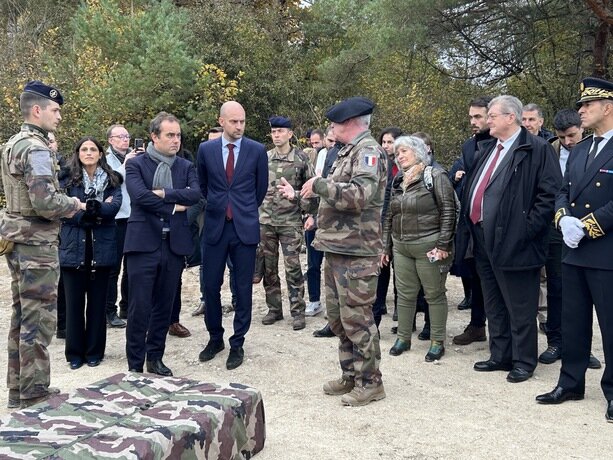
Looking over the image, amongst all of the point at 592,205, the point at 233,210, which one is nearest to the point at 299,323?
the point at 233,210

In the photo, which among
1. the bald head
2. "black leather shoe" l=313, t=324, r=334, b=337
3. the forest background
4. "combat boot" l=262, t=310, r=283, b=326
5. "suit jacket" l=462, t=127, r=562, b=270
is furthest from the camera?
the forest background

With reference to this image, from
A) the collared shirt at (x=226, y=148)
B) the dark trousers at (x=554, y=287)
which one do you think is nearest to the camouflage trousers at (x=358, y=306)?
the collared shirt at (x=226, y=148)

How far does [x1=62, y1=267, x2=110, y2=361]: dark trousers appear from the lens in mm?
5734

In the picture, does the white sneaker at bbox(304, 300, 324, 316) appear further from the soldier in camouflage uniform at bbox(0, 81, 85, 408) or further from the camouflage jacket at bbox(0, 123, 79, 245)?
the camouflage jacket at bbox(0, 123, 79, 245)

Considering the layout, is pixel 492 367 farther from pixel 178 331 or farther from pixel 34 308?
pixel 34 308

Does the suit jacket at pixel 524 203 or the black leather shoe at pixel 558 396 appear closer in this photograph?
the black leather shoe at pixel 558 396

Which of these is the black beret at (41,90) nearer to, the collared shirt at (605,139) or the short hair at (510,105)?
the short hair at (510,105)

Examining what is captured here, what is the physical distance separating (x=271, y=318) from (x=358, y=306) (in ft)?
8.57

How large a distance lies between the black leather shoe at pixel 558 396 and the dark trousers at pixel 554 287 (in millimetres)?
1109

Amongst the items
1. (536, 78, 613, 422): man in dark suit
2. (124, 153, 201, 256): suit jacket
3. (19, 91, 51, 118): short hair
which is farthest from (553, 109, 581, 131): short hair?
(19, 91, 51, 118): short hair

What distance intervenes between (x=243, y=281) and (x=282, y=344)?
94cm

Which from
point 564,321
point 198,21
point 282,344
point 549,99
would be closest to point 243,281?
point 282,344

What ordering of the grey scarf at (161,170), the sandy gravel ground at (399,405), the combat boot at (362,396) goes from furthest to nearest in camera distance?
→ the grey scarf at (161,170) → the combat boot at (362,396) → the sandy gravel ground at (399,405)

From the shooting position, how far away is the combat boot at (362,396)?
4.68 m
